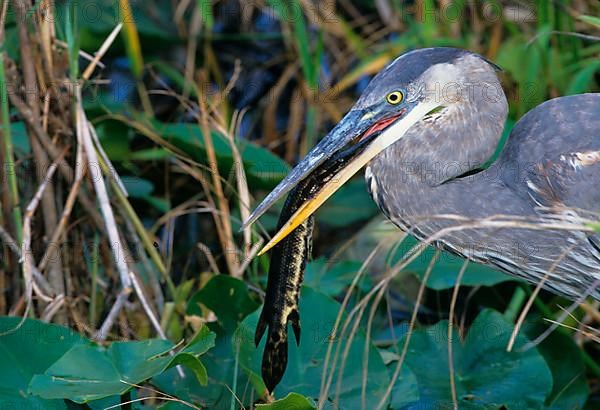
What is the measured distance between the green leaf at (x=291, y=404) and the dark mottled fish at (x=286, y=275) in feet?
0.72

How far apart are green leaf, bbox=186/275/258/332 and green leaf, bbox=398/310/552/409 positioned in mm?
462

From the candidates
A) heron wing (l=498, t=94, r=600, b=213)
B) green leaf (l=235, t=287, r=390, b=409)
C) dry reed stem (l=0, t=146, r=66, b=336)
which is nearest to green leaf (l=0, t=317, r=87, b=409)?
dry reed stem (l=0, t=146, r=66, b=336)

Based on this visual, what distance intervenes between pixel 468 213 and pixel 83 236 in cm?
120

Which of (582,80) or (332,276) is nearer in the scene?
(332,276)

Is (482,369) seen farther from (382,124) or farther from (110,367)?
(110,367)

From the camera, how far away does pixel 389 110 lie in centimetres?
236

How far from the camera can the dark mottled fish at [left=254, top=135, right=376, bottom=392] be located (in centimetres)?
237

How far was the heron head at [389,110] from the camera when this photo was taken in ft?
7.67

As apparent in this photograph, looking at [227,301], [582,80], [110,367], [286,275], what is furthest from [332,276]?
[582,80]

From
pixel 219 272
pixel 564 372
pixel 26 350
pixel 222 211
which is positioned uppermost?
pixel 222 211

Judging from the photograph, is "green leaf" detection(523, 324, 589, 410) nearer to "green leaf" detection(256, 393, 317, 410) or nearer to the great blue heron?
the great blue heron

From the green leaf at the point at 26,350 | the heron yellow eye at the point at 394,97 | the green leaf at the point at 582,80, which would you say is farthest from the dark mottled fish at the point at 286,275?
the green leaf at the point at 582,80

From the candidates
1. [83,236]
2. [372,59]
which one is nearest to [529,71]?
[372,59]

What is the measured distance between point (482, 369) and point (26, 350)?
1149 millimetres
